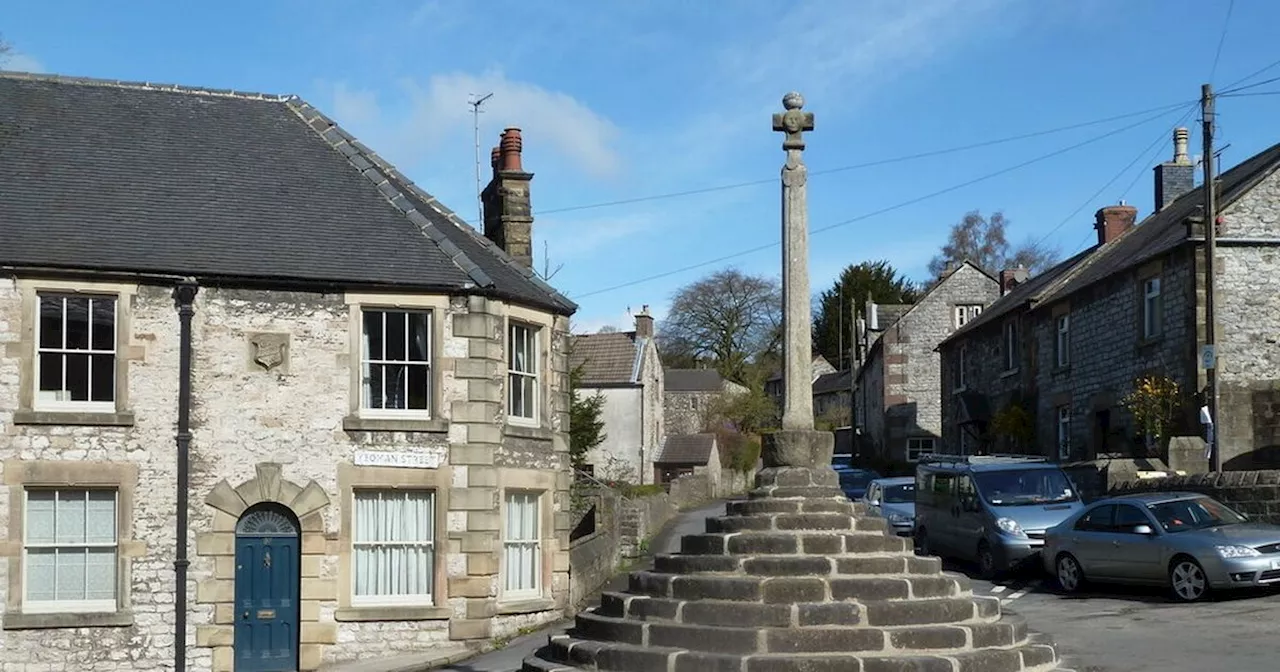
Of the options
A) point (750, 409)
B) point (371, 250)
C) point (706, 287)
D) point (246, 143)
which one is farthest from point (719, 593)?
point (706, 287)

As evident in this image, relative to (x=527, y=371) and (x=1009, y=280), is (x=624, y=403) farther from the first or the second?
(x=527, y=371)

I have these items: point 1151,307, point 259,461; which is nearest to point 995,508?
point 1151,307

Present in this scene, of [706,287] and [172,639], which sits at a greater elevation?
[706,287]

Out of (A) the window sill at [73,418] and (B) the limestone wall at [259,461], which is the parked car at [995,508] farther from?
(A) the window sill at [73,418]

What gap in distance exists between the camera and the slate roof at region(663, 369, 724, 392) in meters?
62.5

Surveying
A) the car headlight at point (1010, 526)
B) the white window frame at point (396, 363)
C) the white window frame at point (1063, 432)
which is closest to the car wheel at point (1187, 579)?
the car headlight at point (1010, 526)

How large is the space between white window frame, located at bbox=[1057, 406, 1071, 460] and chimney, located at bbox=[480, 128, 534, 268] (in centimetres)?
1480

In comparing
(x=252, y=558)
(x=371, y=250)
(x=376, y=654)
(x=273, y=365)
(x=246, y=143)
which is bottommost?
(x=376, y=654)

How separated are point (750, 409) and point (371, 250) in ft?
130

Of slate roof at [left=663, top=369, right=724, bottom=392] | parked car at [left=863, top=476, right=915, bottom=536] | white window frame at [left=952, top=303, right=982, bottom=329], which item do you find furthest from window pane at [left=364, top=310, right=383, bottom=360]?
slate roof at [left=663, top=369, right=724, bottom=392]

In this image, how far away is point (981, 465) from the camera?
23.2m

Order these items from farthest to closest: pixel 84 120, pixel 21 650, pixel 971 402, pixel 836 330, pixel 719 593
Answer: pixel 836 330 → pixel 971 402 → pixel 84 120 → pixel 21 650 → pixel 719 593

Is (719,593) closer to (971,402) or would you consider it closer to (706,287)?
(971,402)

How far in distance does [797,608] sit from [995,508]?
38.7 ft
